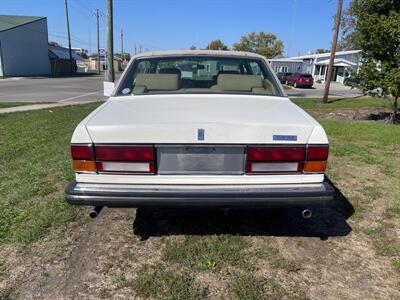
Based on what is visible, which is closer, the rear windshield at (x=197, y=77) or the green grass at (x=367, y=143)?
the rear windshield at (x=197, y=77)

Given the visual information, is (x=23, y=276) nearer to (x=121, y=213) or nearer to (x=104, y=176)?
(x=104, y=176)

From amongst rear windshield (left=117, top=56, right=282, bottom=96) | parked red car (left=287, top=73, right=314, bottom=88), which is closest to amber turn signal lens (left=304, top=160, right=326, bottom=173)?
rear windshield (left=117, top=56, right=282, bottom=96)

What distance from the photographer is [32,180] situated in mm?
4707

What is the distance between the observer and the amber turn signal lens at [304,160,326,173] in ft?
8.94

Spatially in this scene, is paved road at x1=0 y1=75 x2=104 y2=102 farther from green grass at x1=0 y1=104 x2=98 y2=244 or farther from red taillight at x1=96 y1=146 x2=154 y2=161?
red taillight at x1=96 y1=146 x2=154 y2=161

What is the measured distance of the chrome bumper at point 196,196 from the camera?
8.79 feet

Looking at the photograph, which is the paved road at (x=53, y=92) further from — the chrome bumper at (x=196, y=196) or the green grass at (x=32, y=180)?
the chrome bumper at (x=196, y=196)

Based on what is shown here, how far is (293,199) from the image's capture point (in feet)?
8.93

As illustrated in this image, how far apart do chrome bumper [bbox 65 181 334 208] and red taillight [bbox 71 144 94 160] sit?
23 cm

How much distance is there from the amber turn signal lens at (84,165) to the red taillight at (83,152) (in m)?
0.03

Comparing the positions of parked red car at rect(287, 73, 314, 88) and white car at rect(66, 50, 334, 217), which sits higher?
white car at rect(66, 50, 334, 217)

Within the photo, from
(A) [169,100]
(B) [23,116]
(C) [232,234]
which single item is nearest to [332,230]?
(C) [232,234]

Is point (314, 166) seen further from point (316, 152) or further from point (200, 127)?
point (200, 127)

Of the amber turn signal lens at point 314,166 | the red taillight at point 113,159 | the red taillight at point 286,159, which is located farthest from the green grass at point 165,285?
the amber turn signal lens at point 314,166
